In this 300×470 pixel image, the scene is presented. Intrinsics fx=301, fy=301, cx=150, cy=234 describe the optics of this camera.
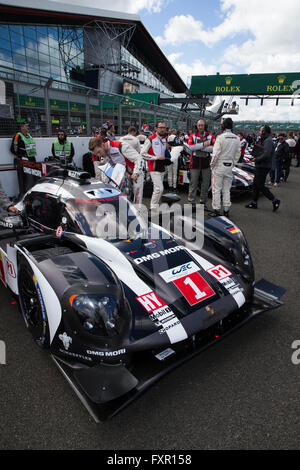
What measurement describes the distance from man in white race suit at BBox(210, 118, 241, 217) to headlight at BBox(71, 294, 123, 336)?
4.15 m

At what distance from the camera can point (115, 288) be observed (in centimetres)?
203

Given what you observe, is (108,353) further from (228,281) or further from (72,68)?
(72,68)

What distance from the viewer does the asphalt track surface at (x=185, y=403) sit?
1668 millimetres

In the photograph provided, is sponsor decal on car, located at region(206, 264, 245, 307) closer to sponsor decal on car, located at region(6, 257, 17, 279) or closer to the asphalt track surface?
the asphalt track surface

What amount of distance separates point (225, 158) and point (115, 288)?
14.7ft

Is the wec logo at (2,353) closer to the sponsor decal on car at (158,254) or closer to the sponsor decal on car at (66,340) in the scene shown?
the sponsor decal on car at (66,340)

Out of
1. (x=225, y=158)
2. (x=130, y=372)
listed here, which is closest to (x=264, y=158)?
(x=225, y=158)

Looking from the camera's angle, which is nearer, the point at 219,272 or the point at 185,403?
the point at 185,403

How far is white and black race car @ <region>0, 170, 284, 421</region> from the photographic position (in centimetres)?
184

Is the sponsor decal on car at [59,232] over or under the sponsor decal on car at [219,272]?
over

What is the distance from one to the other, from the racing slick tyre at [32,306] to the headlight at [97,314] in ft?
1.32

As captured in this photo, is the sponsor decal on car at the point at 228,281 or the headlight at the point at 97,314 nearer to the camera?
the headlight at the point at 97,314

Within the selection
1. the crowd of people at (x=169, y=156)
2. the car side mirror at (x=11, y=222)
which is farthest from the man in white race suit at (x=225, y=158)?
the car side mirror at (x=11, y=222)

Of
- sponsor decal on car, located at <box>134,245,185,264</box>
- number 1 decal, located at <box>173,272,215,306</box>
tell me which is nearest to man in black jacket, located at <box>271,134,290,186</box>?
sponsor decal on car, located at <box>134,245,185,264</box>
